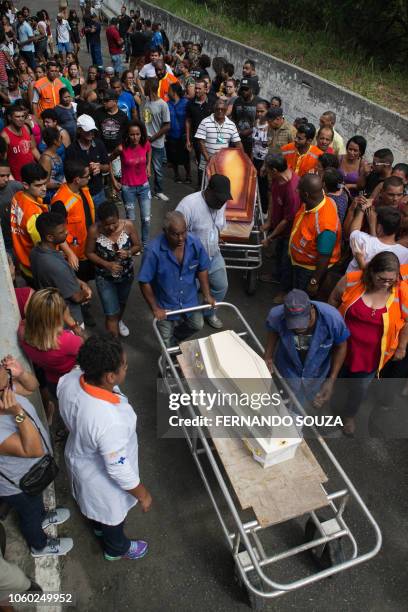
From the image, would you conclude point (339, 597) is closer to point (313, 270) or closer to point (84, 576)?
point (84, 576)

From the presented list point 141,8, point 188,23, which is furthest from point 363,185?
point 141,8

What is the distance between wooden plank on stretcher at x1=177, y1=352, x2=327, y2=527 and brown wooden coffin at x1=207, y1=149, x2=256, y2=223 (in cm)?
351

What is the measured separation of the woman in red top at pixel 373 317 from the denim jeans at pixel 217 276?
1560 mm

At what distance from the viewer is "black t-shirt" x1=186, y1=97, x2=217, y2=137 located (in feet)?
27.0

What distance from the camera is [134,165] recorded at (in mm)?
6379

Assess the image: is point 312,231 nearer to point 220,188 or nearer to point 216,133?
point 220,188

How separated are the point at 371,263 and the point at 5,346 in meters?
2.82

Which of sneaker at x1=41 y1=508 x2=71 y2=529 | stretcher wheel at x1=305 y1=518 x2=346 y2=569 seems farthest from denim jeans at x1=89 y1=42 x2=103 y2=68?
stretcher wheel at x1=305 y1=518 x2=346 y2=569

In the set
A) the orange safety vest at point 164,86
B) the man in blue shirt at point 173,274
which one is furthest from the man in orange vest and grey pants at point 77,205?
the orange safety vest at point 164,86

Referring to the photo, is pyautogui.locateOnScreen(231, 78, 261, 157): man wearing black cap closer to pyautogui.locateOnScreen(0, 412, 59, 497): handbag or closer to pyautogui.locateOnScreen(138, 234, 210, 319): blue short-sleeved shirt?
pyautogui.locateOnScreen(138, 234, 210, 319): blue short-sleeved shirt

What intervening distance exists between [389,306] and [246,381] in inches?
50.7

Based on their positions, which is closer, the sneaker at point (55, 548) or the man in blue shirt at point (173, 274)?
the sneaker at point (55, 548)

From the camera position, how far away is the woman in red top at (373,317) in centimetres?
351

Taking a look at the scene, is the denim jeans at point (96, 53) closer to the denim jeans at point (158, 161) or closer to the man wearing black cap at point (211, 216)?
the denim jeans at point (158, 161)
